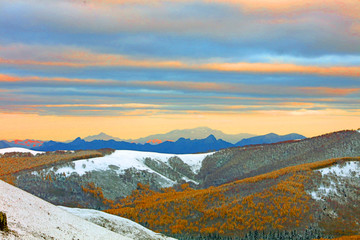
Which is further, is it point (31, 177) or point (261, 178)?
point (31, 177)

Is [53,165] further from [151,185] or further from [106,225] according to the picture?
[106,225]

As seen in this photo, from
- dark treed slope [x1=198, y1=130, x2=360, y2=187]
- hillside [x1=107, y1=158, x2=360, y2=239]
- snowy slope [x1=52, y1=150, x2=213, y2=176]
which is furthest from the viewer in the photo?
dark treed slope [x1=198, y1=130, x2=360, y2=187]

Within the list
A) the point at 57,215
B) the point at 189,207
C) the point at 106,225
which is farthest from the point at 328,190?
the point at 57,215

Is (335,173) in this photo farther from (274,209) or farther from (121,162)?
(121,162)

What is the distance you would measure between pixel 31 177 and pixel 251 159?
7858 cm

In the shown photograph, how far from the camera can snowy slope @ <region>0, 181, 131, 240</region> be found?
86.4ft

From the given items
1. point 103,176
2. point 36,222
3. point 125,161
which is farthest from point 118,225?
point 125,161

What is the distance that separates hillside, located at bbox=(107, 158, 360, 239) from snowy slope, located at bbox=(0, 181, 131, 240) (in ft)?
100

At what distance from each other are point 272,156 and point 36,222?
4412 inches

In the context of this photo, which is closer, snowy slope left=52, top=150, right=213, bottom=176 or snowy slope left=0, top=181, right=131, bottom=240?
snowy slope left=0, top=181, right=131, bottom=240

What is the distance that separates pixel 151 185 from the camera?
109 metres

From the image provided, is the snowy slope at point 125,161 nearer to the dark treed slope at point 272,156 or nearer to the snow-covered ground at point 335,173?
the dark treed slope at point 272,156

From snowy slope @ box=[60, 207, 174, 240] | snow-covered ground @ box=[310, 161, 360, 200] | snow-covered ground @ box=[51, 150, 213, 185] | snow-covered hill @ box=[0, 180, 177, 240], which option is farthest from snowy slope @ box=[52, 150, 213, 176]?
snow-covered hill @ box=[0, 180, 177, 240]

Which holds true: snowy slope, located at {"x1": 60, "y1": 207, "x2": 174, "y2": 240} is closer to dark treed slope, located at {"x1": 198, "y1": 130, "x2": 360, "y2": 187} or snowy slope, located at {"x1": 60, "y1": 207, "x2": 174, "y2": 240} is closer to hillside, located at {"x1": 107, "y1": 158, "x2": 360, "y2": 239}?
hillside, located at {"x1": 107, "y1": 158, "x2": 360, "y2": 239}
